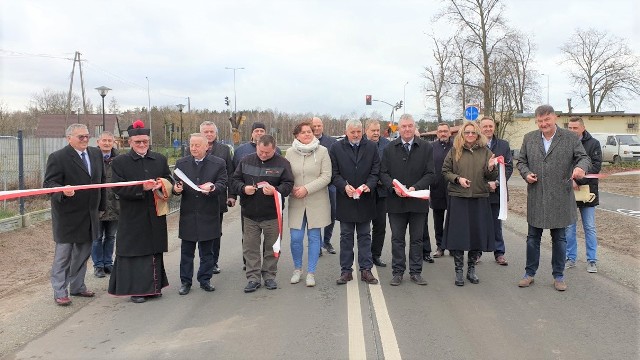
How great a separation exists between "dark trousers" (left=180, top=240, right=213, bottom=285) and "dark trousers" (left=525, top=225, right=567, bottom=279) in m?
3.95

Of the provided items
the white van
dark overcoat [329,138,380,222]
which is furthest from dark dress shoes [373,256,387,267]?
the white van

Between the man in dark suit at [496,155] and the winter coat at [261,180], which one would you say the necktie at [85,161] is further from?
the man in dark suit at [496,155]

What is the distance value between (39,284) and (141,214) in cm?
201

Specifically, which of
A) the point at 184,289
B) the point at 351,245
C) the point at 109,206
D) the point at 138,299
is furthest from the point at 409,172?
the point at 109,206

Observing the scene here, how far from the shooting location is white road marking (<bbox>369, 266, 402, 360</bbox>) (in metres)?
4.27

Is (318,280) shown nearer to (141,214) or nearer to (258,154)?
(258,154)

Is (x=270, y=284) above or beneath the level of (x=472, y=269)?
beneath

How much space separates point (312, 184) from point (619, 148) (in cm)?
2842

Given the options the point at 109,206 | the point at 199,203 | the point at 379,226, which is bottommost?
the point at 379,226

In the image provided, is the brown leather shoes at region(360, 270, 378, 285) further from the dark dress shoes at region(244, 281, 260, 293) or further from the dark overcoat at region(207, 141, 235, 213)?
the dark overcoat at region(207, 141, 235, 213)

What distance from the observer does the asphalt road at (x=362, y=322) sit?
4.34 m

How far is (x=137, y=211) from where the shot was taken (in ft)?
19.7

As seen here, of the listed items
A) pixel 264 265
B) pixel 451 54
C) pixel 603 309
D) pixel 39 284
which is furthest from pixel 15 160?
pixel 451 54

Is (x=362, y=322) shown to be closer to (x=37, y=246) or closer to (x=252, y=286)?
(x=252, y=286)
